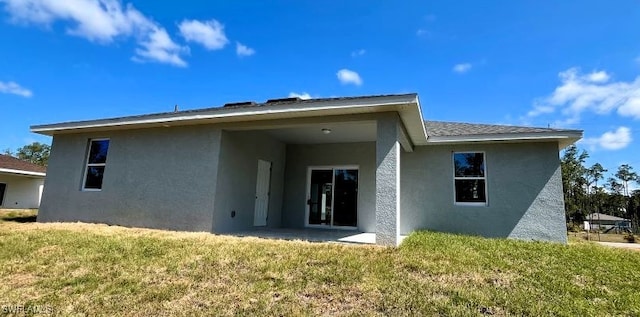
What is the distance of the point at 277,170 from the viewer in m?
11.6

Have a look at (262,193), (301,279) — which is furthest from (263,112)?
(301,279)

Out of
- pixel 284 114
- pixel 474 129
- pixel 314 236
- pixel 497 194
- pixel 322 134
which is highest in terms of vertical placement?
pixel 474 129

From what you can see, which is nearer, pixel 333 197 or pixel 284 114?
pixel 284 114

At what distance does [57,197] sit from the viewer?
34.0 feet

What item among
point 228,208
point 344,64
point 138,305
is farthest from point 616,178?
point 138,305

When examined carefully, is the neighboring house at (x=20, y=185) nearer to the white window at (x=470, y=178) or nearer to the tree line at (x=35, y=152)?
the white window at (x=470, y=178)

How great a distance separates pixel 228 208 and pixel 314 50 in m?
6.59

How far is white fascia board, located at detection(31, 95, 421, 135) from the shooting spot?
665cm

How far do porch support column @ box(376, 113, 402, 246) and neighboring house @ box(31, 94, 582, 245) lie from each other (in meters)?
0.03

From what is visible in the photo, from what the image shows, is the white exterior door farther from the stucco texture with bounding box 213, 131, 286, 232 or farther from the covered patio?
the covered patio

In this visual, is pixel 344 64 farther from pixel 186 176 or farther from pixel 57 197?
pixel 57 197

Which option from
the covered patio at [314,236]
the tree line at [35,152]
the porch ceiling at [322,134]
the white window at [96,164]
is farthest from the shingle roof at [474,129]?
the tree line at [35,152]

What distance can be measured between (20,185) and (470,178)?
2771 cm

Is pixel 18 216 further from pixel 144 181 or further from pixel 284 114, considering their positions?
pixel 284 114
